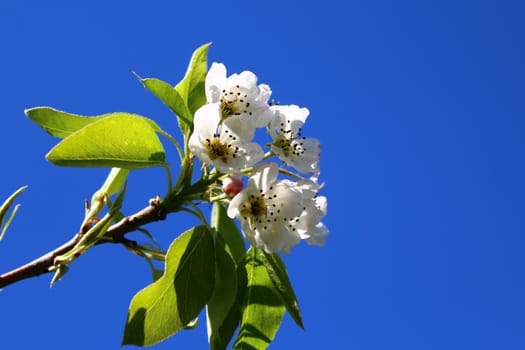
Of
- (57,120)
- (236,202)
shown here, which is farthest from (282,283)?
(57,120)

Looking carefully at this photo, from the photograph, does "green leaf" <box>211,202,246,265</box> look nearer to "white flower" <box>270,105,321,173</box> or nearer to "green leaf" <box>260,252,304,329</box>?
"green leaf" <box>260,252,304,329</box>

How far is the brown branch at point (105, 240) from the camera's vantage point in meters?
1.44

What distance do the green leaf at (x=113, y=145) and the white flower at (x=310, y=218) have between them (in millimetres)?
385

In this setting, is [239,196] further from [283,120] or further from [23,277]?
[23,277]

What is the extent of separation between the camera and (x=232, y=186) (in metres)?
1.59

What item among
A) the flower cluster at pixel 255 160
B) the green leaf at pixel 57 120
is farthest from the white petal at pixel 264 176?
the green leaf at pixel 57 120

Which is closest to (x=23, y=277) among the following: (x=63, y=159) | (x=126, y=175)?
(x=63, y=159)

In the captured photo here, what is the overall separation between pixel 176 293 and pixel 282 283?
12.9 inches

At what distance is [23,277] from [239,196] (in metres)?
0.54

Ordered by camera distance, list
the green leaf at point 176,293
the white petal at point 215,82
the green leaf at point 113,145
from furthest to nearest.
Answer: the white petal at point 215,82
the green leaf at point 176,293
the green leaf at point 113,145

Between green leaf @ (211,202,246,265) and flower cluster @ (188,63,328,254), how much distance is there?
182 millimetres

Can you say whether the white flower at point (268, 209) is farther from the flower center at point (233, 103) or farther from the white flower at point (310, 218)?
the flower center at point (233, 103)

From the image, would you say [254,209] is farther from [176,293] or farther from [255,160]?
[176,293]

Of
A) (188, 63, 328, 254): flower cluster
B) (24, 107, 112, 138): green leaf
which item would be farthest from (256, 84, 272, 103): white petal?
(24, 107, 112, 138): green leaf
